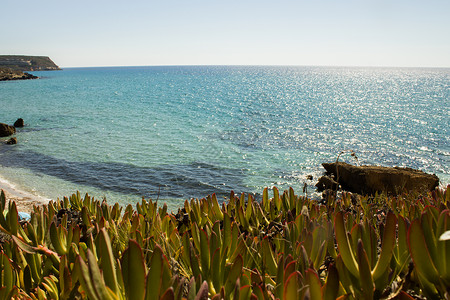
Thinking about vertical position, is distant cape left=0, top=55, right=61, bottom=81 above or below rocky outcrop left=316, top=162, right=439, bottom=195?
above

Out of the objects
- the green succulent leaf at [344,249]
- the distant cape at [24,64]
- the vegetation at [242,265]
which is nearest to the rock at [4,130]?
the vegetation at [242,265]

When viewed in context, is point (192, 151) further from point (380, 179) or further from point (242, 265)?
point (242, 265)

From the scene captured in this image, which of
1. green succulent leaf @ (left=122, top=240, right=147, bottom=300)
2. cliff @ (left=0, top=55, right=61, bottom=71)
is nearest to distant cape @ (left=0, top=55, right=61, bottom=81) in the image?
cliff @ (left=0, top=55, right=61, bottom=71)

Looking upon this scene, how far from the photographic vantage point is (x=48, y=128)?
2594cm

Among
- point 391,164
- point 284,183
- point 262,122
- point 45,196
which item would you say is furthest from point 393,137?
point 45,196

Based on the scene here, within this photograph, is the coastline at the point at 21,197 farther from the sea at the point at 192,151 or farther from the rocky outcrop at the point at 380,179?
the rocky outcrop at the point at 380,179

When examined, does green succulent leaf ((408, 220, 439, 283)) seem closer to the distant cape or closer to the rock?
the rock

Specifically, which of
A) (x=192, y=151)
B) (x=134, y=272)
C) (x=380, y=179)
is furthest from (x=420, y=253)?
(x=192, y=151)

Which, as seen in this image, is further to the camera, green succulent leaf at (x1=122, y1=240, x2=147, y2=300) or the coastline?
the coastline

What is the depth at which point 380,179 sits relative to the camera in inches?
487

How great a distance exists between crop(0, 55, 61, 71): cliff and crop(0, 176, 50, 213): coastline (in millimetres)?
136048

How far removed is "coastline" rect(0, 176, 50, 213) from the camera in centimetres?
1071

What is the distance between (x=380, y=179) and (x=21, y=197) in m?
12.9

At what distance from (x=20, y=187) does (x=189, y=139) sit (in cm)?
1186
